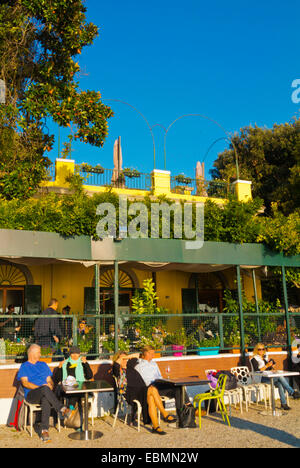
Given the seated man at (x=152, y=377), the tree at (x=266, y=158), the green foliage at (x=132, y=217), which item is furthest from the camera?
the tree at (x=266, y=158)

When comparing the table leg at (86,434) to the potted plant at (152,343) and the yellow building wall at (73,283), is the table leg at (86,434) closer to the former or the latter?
the potted plant at (152,343)

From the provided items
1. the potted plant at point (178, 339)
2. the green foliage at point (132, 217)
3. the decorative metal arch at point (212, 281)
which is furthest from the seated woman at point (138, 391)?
the decorative metal arch at point (212, 281)

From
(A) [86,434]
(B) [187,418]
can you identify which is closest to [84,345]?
(A) [86,434]

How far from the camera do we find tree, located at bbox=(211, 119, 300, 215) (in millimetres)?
23264

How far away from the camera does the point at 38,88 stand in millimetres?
10656

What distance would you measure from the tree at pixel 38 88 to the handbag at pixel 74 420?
5869mm

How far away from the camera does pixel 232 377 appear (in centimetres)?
784

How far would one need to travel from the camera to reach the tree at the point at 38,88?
1052 cm

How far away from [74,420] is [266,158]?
2131cm
